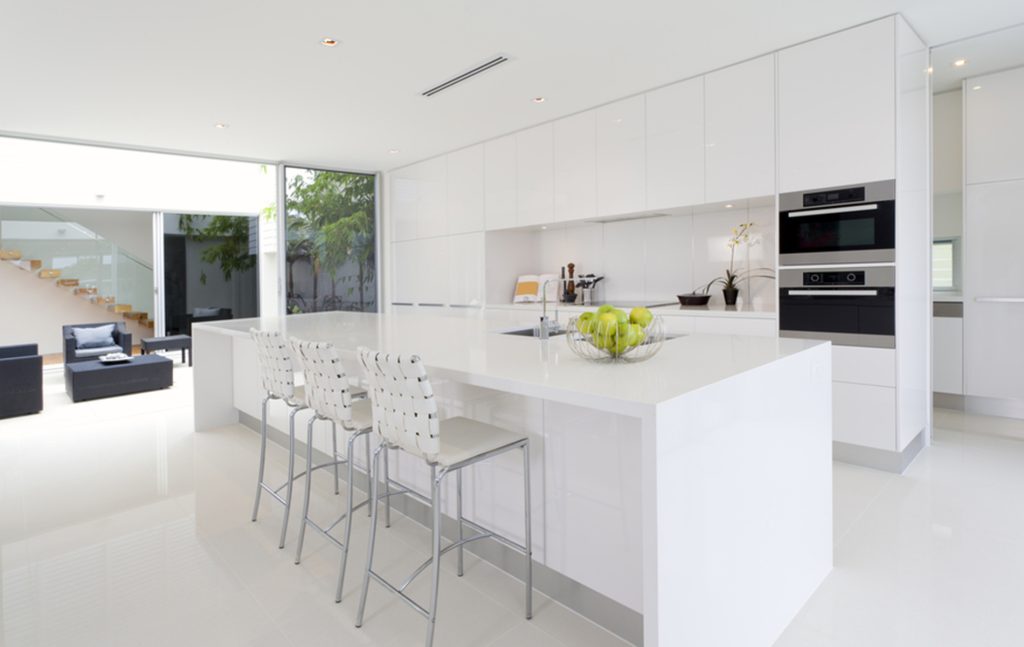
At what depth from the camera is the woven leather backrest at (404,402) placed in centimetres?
167

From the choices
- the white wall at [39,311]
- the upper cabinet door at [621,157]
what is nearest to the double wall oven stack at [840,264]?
the upper cabinet door at [621,157]

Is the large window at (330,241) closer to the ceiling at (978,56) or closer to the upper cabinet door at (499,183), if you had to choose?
the upper cabinet door at (499,183)

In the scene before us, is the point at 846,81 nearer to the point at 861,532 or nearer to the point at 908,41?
the point at 908,41

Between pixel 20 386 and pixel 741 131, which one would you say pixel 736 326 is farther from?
pixel 20 386

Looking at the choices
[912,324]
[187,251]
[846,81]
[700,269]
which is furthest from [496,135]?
[187,251]

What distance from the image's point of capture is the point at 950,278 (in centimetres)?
443

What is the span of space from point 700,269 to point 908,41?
1.92 meters

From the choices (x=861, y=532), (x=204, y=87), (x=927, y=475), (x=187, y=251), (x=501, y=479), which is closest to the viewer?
(x=501, y=479)

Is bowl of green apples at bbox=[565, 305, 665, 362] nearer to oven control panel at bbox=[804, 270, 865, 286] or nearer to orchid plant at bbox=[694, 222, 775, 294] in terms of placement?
oven control panel at bbox=[804, 270, 865, 286]

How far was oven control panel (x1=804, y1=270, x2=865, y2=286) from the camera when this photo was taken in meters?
3.26

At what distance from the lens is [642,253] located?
16.0ft

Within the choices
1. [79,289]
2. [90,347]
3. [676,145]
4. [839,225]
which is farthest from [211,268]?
[839,225]

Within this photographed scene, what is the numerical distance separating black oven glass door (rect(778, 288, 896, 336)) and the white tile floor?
85 centimetres

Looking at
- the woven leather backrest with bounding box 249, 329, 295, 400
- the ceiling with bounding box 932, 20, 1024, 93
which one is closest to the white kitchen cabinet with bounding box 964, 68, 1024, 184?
the ceiling with bounding box 932, 20, 1024, 93
